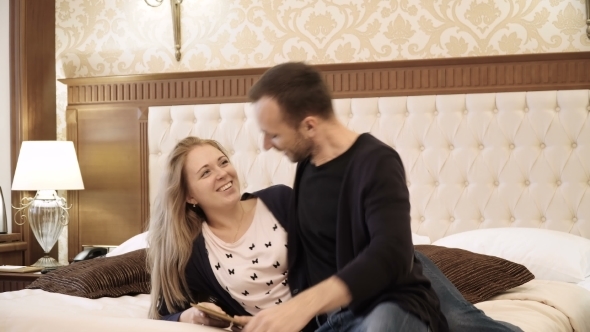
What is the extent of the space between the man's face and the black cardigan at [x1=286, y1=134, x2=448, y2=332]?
5.0 inches

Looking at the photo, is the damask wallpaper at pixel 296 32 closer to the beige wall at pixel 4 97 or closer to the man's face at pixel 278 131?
the beige wall at pixel 4 97

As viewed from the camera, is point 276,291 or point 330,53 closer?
point 276,291

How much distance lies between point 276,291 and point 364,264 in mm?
555

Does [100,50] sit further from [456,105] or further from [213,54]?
[456,105]

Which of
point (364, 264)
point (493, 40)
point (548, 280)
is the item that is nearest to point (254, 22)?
point (493, 40)

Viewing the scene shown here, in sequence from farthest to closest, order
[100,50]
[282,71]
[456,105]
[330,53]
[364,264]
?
1. [100,50]
2. [330,53]
3. [456,105]
4. [282,71]
5. [364,264]

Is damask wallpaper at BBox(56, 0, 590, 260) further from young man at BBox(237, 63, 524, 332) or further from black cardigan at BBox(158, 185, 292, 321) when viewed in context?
young man at BBox(237, 63, 524, 332)

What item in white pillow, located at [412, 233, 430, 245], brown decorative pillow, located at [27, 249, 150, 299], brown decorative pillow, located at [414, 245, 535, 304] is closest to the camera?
brown decorative pillow, located at [414, 245, 535, 304]

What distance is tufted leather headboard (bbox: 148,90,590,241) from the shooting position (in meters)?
3.30

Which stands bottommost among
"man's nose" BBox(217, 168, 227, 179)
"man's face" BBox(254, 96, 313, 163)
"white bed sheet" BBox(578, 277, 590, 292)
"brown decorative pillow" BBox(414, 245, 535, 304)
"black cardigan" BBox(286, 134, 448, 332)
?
"white bed sheet" BBox(578, 277, 590, 292)

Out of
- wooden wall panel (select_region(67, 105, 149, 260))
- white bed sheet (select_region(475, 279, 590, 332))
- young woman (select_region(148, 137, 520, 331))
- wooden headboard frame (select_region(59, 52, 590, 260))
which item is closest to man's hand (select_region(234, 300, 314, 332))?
young woman (select_region(148, 137, 520, 331))

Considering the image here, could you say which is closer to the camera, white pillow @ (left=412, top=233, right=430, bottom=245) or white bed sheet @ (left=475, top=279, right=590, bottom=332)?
white bed sheet @ (left=475, top=279, right=590, bottom=332)

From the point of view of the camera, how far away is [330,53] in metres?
3.76

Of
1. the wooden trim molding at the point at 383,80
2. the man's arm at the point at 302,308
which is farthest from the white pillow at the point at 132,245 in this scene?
the man's arm at the point at 302,308
